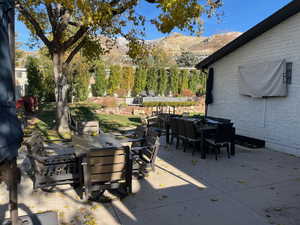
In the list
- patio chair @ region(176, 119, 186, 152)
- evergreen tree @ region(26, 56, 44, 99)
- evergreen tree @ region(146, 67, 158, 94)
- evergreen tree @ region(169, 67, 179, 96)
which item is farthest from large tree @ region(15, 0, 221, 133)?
evergreen tree @ region(169, 67, 179, 96)

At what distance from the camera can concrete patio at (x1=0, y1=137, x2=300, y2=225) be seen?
2.96 m

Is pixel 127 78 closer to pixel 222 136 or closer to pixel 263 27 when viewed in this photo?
pixel 263 27

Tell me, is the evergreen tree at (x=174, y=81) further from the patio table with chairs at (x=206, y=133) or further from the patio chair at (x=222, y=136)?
the patio chair at (x=222, y=136)

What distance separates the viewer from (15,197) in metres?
1.71

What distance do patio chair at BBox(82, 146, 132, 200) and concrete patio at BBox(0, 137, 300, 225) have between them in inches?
12.8

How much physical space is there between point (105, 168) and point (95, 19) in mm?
4699

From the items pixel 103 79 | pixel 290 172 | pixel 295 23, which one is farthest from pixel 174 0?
pixel 103 79

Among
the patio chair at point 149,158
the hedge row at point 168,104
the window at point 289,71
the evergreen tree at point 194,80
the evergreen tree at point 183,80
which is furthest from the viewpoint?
the evergreen tree at point 194,80

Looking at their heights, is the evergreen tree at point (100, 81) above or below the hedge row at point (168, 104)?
above

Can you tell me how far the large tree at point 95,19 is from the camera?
6230mm

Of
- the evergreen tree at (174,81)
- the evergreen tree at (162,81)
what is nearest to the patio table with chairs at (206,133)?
the evergreen tree at (162,81)

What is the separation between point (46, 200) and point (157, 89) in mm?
20255

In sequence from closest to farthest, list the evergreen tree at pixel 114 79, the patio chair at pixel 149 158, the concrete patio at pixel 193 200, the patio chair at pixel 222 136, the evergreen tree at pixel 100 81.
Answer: the concrete patio at pixel 193 200 → the patio chair at pixel 149 158 → the patio chair at pixel 222 136 → the evergreen tree at pixel 100 81 → the evergreen tree at pixel 114 79

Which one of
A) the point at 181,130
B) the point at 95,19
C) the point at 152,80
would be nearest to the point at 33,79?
the point at 95,19
